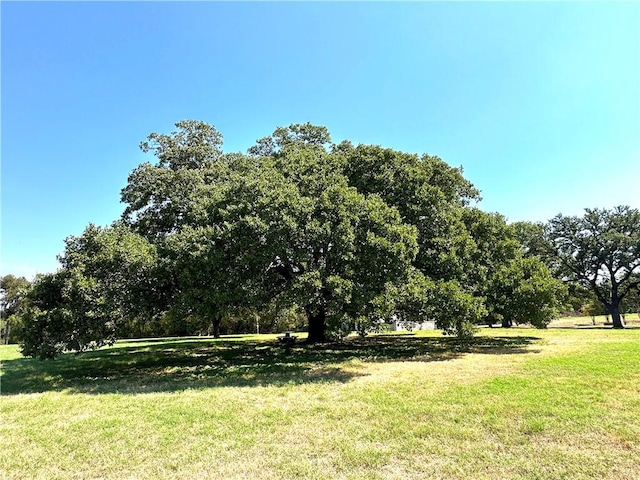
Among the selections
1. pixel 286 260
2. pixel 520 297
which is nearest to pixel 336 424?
pixel 286 260

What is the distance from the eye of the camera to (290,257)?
11766 mm

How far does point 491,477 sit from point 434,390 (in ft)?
14.1

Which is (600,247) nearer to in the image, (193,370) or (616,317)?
(616,317)

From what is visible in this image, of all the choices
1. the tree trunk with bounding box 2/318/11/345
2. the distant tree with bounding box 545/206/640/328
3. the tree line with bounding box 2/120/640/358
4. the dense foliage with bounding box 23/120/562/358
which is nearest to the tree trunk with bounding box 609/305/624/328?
the distant tree with bounding box 545/206/640/328

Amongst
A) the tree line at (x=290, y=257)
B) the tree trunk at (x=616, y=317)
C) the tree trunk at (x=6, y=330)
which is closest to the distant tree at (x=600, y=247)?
the tree trunk at (x=616, y=317)

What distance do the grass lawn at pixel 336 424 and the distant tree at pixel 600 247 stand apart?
1184 inches

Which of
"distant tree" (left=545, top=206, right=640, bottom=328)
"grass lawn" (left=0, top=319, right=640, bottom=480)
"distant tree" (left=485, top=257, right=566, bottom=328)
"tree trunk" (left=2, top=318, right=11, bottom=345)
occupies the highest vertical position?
"distant tree" (left=545, top=206, right=640, bottom=328)

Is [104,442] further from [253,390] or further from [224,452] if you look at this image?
[253,390]

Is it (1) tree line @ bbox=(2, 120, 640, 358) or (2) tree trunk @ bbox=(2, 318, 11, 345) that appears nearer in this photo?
(1) tree line @ bbox=(2, 120, 640, 358)

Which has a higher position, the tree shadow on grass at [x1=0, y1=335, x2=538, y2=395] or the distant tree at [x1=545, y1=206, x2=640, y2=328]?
the distant tree at [x1=545, y1=206, x2=640, y2=328]

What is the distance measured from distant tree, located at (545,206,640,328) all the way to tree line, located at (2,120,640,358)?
23.5 m

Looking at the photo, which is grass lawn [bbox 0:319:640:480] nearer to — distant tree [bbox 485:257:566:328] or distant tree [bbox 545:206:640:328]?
distant tree [bbox 485:257:566:328]

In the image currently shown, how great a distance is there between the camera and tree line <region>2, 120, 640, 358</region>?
447 inches

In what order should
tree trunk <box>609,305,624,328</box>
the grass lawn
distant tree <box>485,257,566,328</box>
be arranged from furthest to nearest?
tree trunk <box>609,305,624,328</box>, distant tree <box>485,257,566,328</box>, the grass lawn
